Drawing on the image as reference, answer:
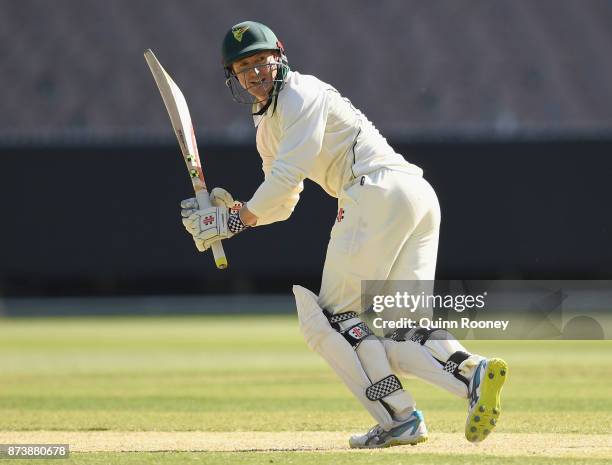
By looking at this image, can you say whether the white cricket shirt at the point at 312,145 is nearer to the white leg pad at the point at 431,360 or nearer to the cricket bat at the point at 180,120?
the cricket bat at the point at 180,120

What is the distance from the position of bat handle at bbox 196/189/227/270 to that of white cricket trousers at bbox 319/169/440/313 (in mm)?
505

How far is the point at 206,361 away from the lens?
11625 millimetres

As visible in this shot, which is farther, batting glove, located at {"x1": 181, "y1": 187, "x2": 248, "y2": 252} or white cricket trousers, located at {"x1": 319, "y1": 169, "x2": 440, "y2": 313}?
batting glove, located at {"x1": 181, "y1": 187, "x2": 248, "y2": 252}

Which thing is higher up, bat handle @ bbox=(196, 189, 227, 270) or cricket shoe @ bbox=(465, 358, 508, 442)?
bat handle @ bbox=(196, 189, 227, 270)

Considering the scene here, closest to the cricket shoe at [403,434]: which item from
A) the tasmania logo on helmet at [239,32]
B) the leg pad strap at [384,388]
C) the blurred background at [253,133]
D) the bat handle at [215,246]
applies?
the leg pad strap at [384,388]

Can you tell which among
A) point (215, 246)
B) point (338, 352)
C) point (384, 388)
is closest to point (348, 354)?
point (338, 352)

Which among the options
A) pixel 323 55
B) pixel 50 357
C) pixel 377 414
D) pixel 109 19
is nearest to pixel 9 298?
pixel 109 19

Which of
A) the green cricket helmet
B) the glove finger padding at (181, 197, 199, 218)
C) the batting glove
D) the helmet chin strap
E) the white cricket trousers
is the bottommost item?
the white cricket trousers

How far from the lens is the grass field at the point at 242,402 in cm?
541

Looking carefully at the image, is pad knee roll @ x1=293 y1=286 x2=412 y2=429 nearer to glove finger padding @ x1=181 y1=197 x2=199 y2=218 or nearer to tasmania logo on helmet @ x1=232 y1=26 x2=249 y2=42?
glove finger padding @ x1=181 y1=197 x2=199 y2=218

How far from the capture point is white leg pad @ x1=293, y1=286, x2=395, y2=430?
534cm

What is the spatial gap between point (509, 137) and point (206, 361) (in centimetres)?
789

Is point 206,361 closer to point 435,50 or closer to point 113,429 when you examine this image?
point 113,429

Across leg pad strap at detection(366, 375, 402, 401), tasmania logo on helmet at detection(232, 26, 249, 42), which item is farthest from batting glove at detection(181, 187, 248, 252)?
leg pad strap at detection(366, 375, 402, 401)
